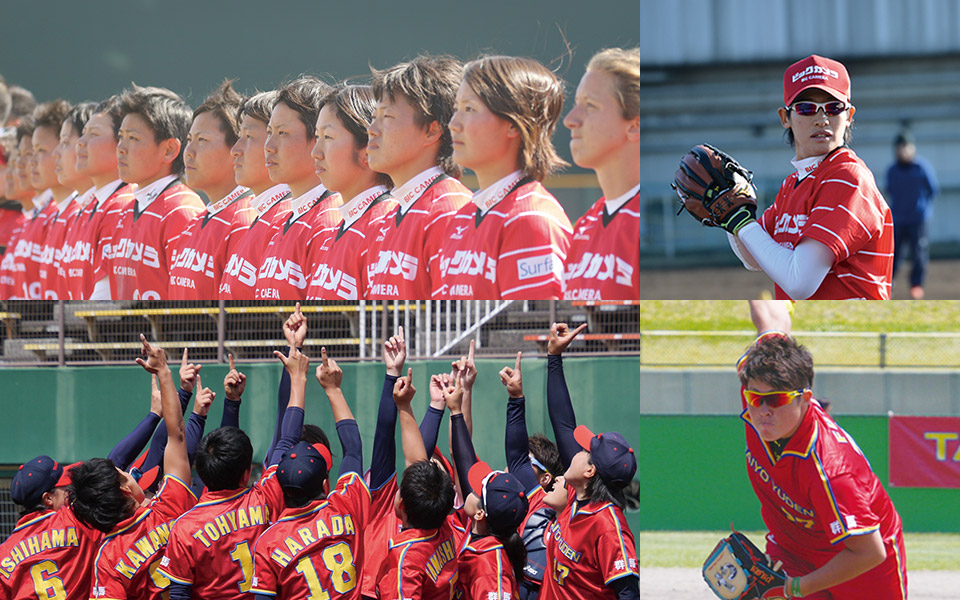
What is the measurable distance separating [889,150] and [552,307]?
9671 millimetres

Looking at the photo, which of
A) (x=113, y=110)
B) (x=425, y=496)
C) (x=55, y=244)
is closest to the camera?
(x=425, y=496)

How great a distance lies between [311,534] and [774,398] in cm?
194

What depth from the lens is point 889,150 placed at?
12.3m

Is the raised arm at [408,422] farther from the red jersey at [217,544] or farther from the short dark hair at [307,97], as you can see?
the short dark hair at [307,97]

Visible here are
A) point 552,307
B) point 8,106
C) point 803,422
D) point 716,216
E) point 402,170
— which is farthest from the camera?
point 8,106

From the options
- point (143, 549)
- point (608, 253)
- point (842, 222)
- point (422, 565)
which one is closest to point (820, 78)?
point (842, 222)

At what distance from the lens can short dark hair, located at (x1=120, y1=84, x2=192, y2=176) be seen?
195 inches

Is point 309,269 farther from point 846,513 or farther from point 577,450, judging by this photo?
point 846,513

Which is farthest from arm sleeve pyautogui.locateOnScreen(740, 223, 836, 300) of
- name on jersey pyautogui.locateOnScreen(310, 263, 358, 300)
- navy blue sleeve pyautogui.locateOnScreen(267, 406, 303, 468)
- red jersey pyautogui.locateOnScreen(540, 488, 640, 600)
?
navy blue sleeve pyautogui.locateOnScreen(267, 406, 303, 468)

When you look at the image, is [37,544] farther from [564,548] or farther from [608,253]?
[608,253]

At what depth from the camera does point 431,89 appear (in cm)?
445

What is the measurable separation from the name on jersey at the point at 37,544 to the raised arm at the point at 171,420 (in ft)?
1.55

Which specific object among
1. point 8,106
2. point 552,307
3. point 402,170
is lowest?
point 552,307

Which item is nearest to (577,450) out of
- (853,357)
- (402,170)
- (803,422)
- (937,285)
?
(803,422)
